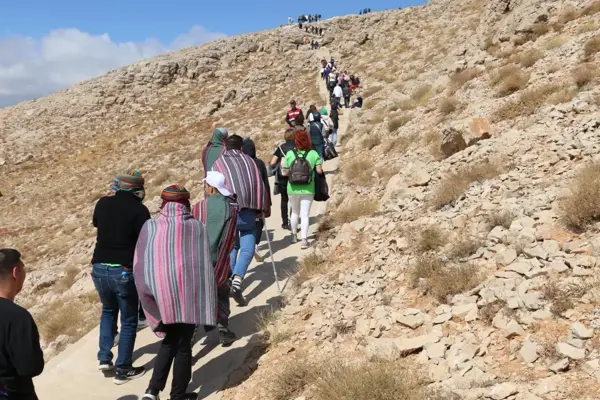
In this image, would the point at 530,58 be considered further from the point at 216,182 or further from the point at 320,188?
the point at 216,182

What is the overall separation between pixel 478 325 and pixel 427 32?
31.6 metres

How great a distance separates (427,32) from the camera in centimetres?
3166

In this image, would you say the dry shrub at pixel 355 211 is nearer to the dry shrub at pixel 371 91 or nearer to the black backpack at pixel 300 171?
the black backpack at pixel 300 171

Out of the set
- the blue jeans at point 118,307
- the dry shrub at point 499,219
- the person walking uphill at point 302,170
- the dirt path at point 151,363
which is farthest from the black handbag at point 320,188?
the blue jeans at point 118,307

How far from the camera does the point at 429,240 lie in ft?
18.7

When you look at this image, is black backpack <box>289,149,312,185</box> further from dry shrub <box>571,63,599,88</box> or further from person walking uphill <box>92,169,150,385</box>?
dry shrub <box>571,63,599,88</box>

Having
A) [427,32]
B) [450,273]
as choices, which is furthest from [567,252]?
[427,32]

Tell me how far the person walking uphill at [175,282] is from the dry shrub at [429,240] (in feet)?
9.58

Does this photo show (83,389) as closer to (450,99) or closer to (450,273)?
(450,273)

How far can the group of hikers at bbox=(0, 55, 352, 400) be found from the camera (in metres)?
2.68

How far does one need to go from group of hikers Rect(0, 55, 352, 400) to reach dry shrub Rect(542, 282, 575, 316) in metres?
2.94

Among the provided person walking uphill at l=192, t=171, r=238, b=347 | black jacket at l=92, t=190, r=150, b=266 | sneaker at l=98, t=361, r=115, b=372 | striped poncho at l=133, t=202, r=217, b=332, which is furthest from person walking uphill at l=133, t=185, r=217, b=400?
sneaker at l=98, t=361, r=115, b=372

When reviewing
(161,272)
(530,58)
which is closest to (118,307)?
(161,272)

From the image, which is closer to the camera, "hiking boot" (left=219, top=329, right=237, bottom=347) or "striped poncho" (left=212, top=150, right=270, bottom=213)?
"hiking boot" (left=219, top=329, right=237, bottom=347)
